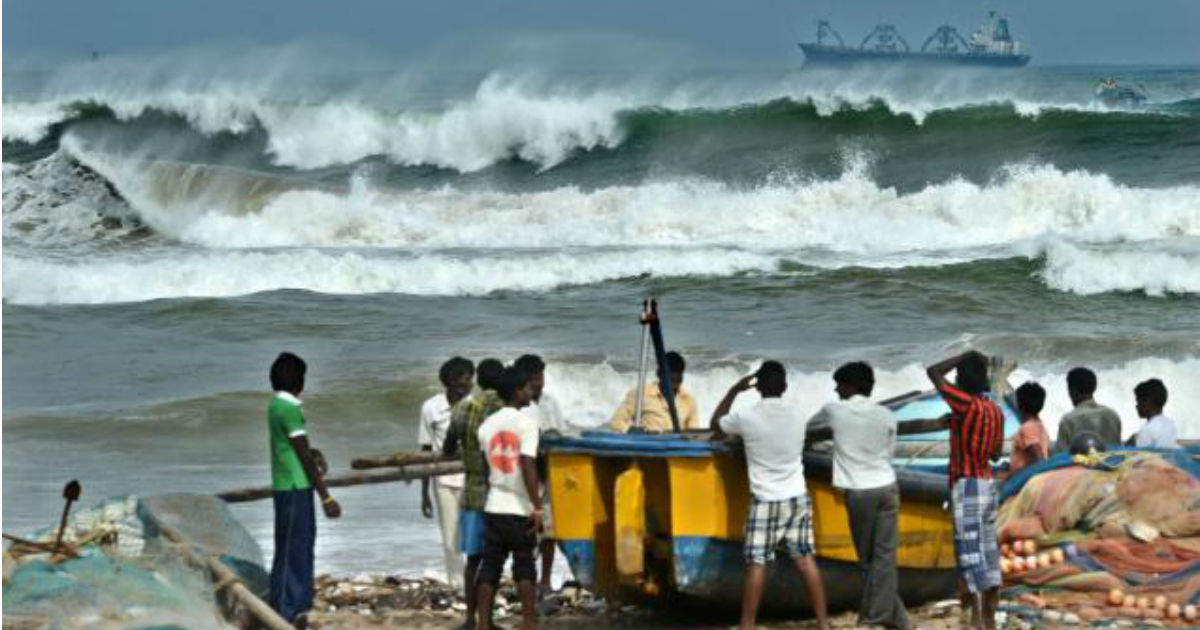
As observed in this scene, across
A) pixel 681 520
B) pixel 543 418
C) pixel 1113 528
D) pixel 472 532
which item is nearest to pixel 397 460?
pixel 472 532

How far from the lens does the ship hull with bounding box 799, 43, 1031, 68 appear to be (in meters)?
120

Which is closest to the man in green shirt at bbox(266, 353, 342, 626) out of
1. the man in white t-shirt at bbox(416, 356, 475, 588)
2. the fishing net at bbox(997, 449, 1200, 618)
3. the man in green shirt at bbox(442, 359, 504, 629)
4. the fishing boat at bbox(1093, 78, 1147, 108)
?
the man in green shirt at bbox(442, 359, 504, 629)

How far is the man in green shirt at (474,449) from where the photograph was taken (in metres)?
8.64

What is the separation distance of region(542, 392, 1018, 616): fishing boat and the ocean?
0.52 meters

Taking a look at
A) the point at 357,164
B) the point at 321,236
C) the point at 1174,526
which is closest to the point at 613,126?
the point at 357,164

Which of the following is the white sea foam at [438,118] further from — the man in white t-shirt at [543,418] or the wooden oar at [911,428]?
the wooden oar at [911,428]

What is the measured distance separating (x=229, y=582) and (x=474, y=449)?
1118mm

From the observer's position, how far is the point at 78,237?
32062 millimetres

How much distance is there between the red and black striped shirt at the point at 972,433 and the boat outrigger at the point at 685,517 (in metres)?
0.27

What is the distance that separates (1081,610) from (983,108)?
30.0 m

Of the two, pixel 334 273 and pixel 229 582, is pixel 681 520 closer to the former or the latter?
pixel 229 582

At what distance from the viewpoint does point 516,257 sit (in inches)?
1141

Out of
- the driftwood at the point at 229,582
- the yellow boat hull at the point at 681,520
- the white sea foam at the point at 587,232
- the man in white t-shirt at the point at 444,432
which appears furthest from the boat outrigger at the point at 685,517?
the white sea foam at the point at 587,232

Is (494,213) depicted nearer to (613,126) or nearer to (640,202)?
(640,202)
